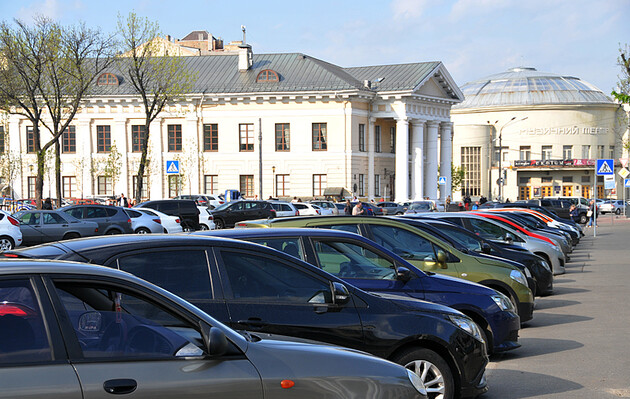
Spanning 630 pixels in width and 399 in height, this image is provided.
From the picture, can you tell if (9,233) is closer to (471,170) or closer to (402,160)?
(402,160)

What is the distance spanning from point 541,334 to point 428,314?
17.2ft

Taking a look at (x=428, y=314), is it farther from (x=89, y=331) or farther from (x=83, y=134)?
(x=83, y=134)

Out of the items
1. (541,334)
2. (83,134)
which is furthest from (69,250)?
(83,134)

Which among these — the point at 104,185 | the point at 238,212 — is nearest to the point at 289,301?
the point at 238,212

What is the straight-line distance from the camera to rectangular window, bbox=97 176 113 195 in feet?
221

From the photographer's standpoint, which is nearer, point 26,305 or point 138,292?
point 26,305

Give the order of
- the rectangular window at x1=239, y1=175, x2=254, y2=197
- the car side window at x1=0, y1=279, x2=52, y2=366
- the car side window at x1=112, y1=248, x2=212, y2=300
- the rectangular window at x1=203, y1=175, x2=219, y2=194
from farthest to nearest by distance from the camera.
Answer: the rectangular window at x1=203, y1=175, x2=219, y2=194 → the rectangular window at x1=239, y1=175, x2=254, y2=197 → the car side window at x1=112, y1=248, x2=212, y2=300 → the car side window at x1=0, y1=279, x2=52, y2=366

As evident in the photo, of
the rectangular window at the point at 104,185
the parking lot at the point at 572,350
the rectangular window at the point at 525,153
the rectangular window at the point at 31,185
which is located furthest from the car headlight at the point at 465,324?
the rectangular window at the point at 525,153

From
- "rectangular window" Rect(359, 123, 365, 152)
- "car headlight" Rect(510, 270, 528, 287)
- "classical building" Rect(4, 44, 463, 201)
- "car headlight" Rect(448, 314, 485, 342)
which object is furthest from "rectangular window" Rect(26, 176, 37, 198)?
"car headlight" Rect(448, 314, 485, 342)

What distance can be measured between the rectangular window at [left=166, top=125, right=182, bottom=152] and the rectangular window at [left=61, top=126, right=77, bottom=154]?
8.12 metres

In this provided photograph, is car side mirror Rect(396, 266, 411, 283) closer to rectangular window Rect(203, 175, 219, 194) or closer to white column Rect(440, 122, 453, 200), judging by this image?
rectangular window Rect(203, 175, 219, 194)

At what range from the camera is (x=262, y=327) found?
6.40m

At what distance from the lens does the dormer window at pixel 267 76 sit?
66.5m

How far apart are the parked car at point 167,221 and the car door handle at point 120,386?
29881mm
